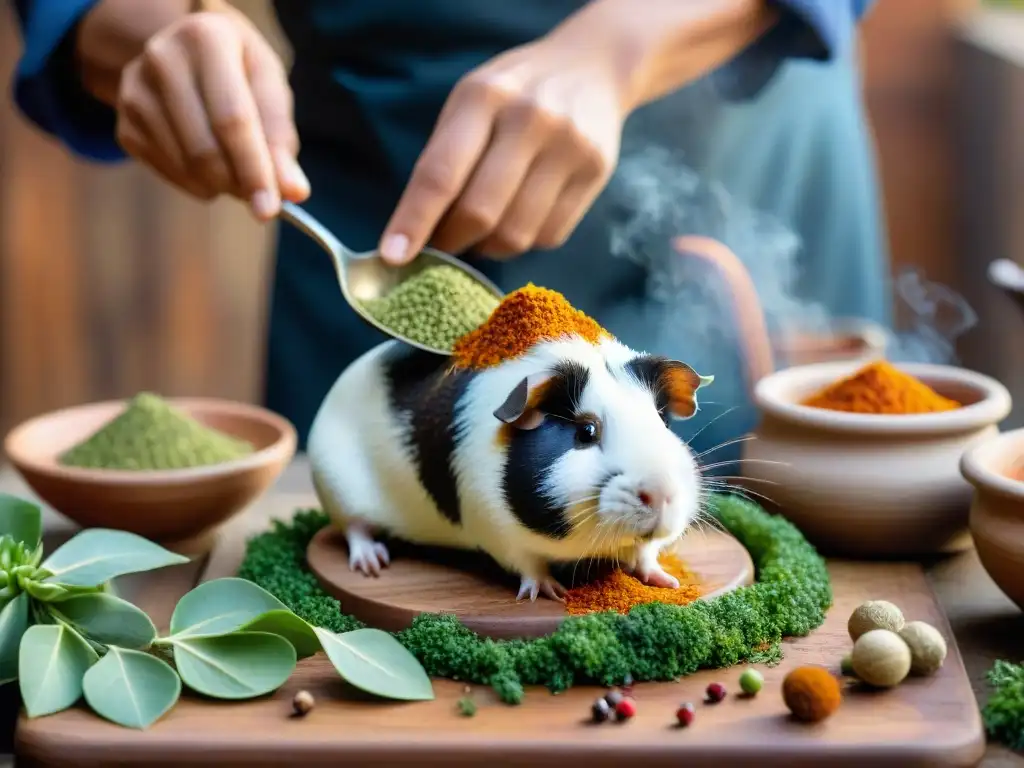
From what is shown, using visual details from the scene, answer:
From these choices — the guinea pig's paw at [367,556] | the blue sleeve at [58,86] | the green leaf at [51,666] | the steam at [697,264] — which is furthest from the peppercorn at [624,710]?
the blue sleeve at [58,86]

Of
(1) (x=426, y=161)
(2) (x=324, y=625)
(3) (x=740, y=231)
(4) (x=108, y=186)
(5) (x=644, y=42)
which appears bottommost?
(4) (x=108, y=186)

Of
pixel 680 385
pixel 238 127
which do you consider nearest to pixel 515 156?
pixel 238 127

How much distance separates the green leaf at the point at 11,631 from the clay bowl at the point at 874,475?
755 millimetres

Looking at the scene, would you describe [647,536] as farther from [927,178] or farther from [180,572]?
[927,178]

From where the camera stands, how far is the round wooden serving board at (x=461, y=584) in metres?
1.13

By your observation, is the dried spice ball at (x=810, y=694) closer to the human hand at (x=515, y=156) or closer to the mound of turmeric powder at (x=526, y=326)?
the mound of turmeric powder at (x=526, y=326)

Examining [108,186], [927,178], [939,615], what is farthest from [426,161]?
[927,178]

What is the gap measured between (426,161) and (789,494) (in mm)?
574

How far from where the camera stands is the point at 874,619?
3.67 ft

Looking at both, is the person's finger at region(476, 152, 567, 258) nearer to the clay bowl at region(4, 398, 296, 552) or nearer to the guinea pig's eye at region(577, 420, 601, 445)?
the clay bowl at region(4, 398, 296, 552)

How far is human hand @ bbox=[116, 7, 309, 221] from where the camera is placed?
57.1 inches

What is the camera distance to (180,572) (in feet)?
4.68

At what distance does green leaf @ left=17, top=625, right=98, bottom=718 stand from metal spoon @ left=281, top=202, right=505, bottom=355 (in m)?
0.48

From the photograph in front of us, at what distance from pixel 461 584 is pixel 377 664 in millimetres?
182
